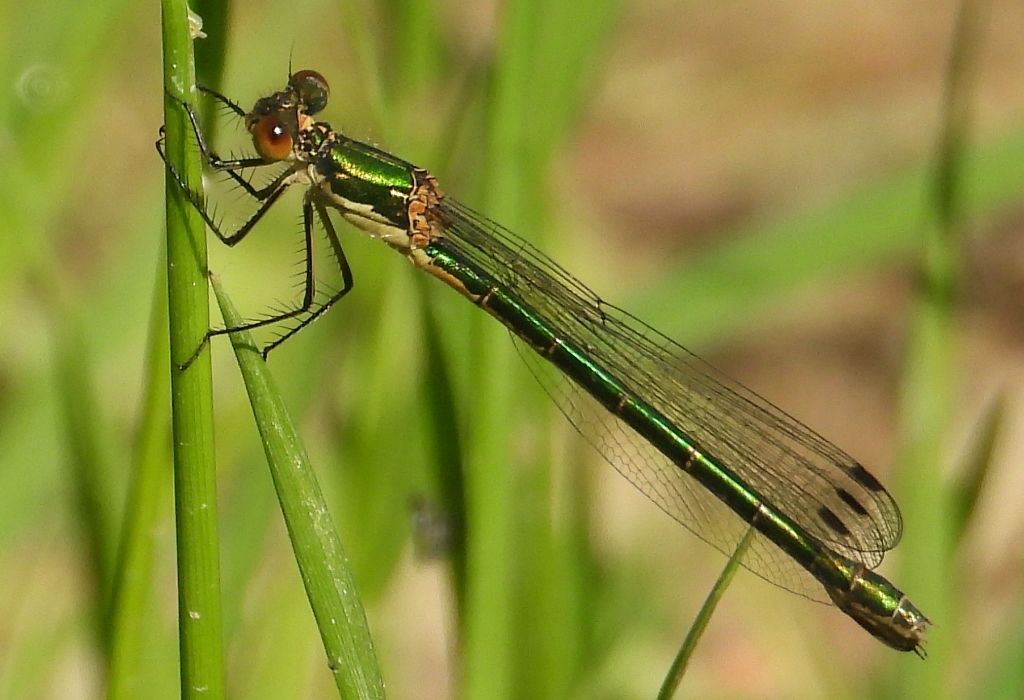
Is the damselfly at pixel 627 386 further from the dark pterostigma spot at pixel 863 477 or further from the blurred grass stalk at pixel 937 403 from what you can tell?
the blurred grass stalk at pixel 937 403

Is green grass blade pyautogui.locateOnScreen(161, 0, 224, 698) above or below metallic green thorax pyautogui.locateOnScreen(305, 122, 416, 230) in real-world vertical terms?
below

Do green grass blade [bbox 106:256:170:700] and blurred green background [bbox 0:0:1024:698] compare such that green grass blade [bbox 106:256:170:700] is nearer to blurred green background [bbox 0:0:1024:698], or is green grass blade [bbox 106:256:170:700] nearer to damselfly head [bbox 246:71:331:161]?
blurred green background [bbox 0:0:1024:698]

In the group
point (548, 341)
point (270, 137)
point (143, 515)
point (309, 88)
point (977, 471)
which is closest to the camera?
point (143, 515)

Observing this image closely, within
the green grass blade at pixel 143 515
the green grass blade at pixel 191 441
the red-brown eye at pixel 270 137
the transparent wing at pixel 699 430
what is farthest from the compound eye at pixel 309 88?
the green grass blade at pixel 191 441

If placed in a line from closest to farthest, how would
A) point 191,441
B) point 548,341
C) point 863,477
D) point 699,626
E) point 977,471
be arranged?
point 191,441, point 699,626, point 977,471, point 863,477, point 548,341

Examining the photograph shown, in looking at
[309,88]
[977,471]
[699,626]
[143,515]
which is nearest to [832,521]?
[977,471]

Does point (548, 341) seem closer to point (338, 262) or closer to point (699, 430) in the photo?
point (699, 430)

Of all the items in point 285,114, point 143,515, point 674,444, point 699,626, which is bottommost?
point 143,515

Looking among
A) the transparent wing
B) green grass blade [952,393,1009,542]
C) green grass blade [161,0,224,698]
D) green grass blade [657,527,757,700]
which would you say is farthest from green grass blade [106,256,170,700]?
green grass blade [952,393,1009,542]
